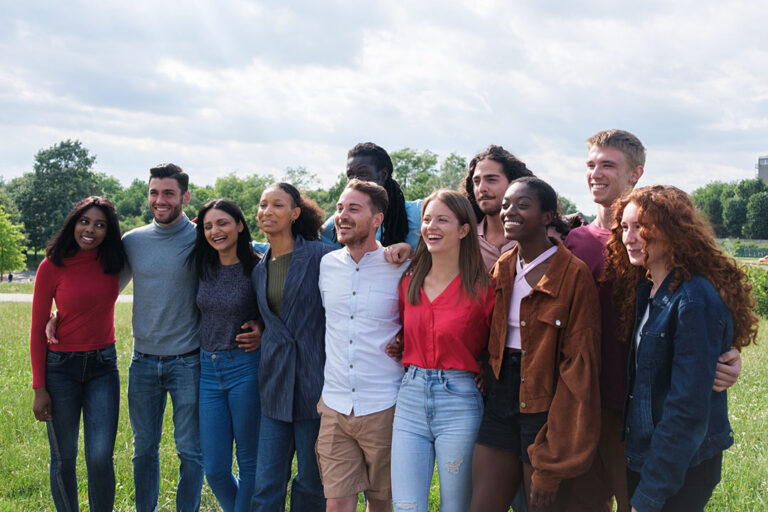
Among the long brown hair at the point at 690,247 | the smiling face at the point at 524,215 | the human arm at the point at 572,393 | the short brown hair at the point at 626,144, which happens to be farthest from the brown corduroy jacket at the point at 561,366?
the short brown hair at the point at 626,144

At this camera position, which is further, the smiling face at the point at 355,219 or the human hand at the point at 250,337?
the human hand at the point at 250,337

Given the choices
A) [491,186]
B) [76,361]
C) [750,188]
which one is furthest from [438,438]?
[750,188]

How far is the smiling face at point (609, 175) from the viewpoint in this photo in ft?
12.9

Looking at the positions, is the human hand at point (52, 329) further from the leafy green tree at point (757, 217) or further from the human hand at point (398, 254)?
the leafy green tree at point (757, 217)

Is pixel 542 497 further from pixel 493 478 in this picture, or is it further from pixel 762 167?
pixel 762 167

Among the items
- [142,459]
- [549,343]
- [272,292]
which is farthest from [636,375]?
[142,459]

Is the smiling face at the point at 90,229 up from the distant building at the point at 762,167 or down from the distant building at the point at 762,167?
down

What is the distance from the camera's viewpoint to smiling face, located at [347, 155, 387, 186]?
510 cm

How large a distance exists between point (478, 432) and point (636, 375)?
958mm

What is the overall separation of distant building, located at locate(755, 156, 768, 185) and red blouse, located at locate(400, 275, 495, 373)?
14770cm

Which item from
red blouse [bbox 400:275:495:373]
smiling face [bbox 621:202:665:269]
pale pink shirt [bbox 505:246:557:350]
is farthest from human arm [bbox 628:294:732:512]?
red blouse [bbox 400:275:495:373]

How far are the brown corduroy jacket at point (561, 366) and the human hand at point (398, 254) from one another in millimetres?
925

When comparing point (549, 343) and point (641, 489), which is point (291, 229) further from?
point (641, 489)

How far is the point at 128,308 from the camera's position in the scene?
22.8 meters
